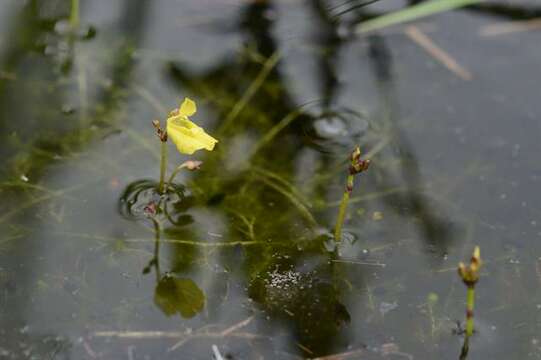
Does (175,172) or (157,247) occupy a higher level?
(175,172)

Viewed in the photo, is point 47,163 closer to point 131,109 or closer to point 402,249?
point 131,109

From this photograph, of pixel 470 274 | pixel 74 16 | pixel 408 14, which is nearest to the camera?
pixel 470 274

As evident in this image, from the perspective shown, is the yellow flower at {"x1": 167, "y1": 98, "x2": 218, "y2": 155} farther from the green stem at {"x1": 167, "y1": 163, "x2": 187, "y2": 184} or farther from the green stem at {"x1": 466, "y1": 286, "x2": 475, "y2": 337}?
the green stem at {"x1": 466, "y1": 286, "x2": 475, "y2": 337}

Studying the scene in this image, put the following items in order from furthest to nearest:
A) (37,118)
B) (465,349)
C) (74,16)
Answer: (74,16), (37,118), (465,349)

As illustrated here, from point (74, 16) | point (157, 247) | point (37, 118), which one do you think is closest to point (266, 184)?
point (157, 247)

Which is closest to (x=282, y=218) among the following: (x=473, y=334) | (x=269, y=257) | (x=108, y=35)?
(x=269, y=257)

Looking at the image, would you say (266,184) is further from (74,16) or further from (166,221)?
(74,16)

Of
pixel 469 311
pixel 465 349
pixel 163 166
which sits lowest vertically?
pixel 465 349
